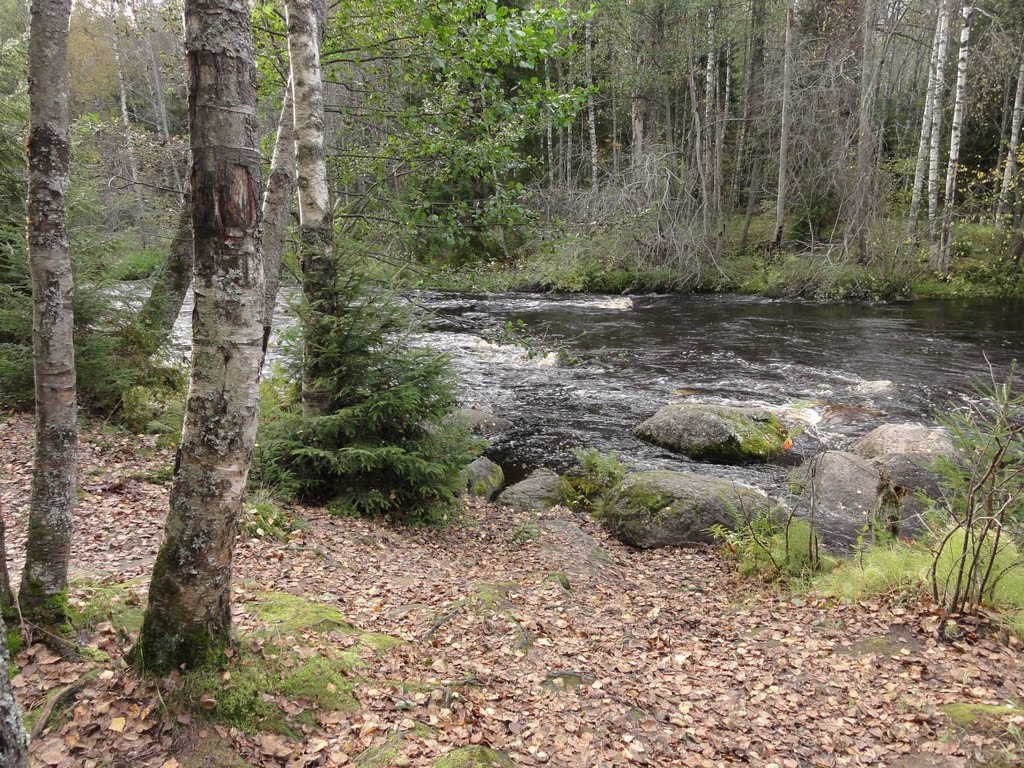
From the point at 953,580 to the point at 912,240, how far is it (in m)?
19.3

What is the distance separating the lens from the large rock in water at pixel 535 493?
8.92 metres

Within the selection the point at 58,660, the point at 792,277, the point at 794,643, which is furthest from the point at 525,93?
the point at 792,277

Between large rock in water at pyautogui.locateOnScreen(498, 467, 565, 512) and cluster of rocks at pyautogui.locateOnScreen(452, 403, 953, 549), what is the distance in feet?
0.05

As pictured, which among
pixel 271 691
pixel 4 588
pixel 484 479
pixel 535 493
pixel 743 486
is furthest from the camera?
pixel 484 479

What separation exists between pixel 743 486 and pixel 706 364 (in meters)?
6.60

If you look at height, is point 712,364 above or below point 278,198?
below

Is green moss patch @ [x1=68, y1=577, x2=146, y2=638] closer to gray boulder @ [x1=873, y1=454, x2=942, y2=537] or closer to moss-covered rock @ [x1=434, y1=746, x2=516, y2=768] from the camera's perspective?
moss-covered rock @ [x1=434, y1=746, x2=516, y2=768]

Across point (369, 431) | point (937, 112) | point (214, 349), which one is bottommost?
point (369, 431)

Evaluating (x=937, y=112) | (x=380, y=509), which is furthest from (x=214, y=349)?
(x=937, y=112)

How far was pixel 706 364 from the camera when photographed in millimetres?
15156

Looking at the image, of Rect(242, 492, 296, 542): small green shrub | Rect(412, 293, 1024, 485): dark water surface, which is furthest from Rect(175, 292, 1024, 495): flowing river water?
Rect(242, 492, 296, 542): small green shrub

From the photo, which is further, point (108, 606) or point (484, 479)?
point (484, 479)

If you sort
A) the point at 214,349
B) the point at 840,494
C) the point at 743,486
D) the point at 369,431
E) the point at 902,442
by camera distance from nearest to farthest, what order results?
the point at 214,349 < the point at 369,431 < the point at 840,494 < the point at 743,486 < the point at 902,442

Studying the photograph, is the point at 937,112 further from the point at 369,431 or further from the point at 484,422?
the point at 369,431
